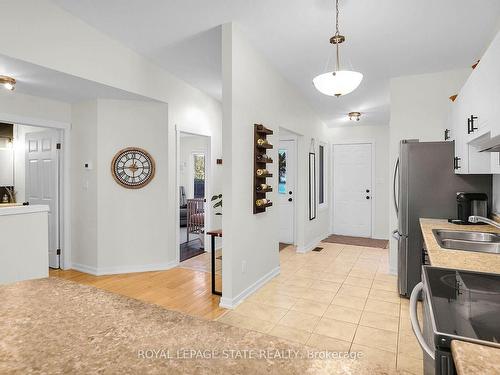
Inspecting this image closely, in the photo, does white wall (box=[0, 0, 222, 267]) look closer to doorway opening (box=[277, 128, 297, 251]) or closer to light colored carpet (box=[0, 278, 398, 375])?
doorway opening (box=[277, 128, 297, 251])

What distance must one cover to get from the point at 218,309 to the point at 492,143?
251 centimetres

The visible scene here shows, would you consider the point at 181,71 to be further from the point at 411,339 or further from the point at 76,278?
the point at 411,339

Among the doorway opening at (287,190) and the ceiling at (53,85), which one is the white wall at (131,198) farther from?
the doorway opening at (287,190)

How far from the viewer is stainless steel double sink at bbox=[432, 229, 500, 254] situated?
2.18 meters

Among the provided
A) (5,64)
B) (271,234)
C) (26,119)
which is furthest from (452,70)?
(26,119)

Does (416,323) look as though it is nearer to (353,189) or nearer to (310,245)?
(310,245)

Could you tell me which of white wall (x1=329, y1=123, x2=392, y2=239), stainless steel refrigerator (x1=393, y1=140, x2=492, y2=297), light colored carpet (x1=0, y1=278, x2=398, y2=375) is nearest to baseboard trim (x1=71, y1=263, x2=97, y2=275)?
light colored carpet (x1=0, y1=278, x2=398, y2=375)

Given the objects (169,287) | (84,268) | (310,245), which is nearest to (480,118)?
(169,287)

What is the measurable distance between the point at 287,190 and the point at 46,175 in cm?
390

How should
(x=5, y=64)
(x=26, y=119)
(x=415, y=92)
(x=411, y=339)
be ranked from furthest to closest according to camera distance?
(x=415, y=92)
(x=26, y=119)
(x=5, y=64)
(x=411, y=339)

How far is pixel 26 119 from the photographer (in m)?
3.66

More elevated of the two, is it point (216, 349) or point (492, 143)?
point (492, 143)

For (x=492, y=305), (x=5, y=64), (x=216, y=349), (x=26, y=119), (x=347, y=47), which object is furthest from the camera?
(x=26, y=119)

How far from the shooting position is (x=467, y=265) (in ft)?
5.24
